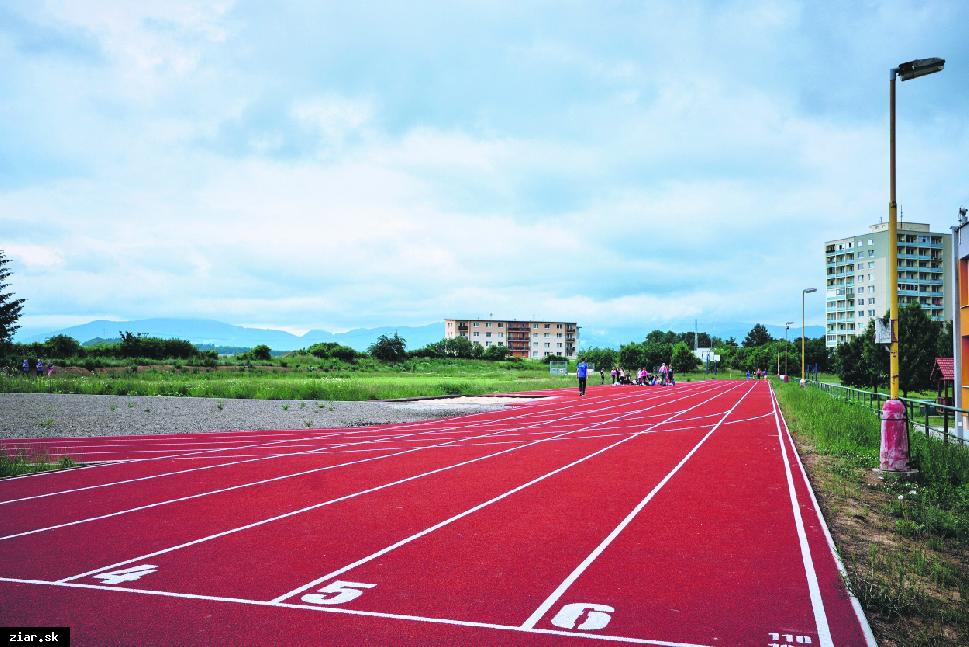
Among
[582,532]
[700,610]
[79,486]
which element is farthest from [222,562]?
[79,486]

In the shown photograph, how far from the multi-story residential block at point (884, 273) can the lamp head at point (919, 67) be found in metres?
100

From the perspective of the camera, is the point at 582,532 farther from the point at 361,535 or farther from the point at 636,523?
the point at 361,535

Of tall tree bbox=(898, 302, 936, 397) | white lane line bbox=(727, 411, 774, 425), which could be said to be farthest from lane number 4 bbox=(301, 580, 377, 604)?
tall tree bbox=(898, 302, 936, 397)

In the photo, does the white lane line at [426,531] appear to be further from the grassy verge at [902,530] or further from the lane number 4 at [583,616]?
the grassy verge at [902,530]

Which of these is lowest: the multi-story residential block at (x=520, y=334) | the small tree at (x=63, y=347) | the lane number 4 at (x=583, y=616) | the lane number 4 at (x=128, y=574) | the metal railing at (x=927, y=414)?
the lane number 4 at (x=128, y=574)

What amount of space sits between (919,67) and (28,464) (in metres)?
15.6

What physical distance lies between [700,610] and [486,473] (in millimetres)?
5879

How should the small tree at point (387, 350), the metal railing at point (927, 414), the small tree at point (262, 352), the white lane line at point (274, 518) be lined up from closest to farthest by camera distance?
1. the white lane line at point (274, 518)
2. the metal railing at point (927, 414)
3. the small tree at point (262, 352)
4. the small tree at point (387, 350)

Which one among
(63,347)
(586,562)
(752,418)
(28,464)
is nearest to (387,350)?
(63,347)

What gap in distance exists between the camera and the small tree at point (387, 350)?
87.8 metres

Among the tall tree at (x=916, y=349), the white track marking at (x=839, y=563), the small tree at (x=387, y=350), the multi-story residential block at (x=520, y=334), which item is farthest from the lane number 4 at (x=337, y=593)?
the multi-story residential block at (x=520, y=334)

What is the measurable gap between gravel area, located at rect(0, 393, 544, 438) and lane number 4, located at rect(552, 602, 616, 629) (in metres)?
14.0

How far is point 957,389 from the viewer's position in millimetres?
22469

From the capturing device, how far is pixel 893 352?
10953 mm
